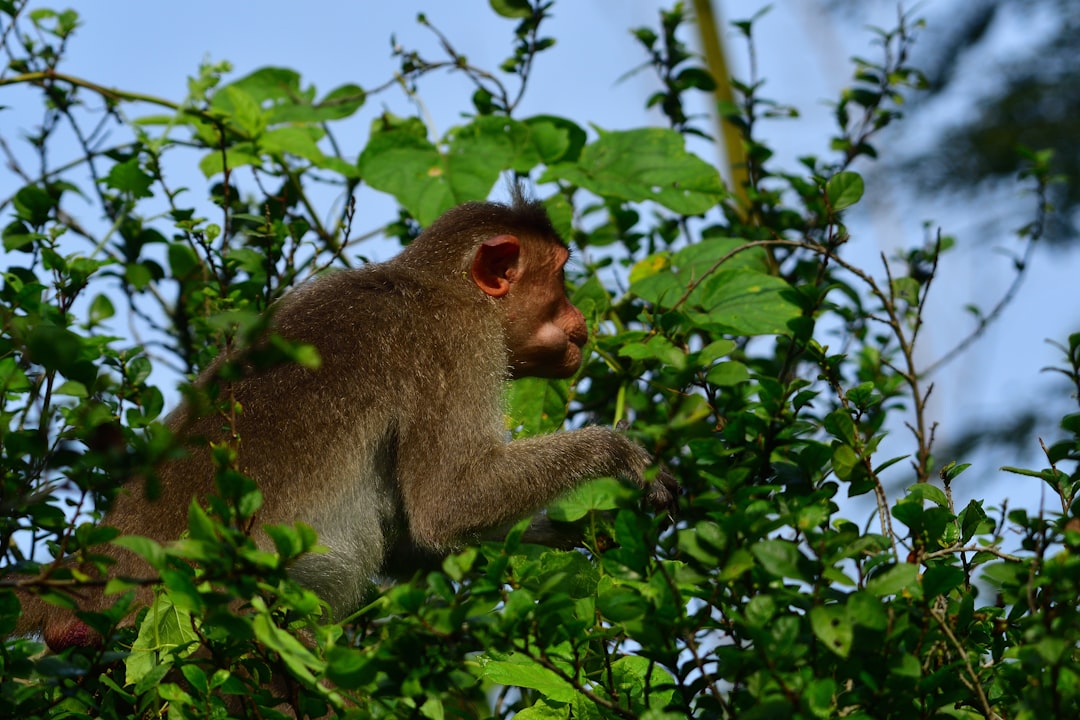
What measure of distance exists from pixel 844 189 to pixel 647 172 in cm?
149

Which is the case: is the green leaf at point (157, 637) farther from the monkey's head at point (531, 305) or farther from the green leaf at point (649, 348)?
the monkey's head at point (531, 305)

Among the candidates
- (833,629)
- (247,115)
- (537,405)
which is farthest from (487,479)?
(833,629)

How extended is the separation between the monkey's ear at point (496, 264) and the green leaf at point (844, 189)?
4.96 ft

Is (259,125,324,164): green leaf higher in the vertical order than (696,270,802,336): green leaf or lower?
higher

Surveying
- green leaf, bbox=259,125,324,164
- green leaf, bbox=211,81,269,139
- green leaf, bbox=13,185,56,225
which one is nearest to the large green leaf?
green leaf, bbox=259,125,324,164

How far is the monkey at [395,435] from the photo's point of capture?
3.96 metres

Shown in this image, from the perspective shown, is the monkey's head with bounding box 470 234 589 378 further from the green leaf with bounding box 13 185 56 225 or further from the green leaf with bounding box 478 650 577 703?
the green leaf with bounding box 478 650 577 703

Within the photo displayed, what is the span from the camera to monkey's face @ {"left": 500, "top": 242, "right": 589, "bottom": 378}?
4.75 m

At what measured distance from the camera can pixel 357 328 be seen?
4277 millimetres

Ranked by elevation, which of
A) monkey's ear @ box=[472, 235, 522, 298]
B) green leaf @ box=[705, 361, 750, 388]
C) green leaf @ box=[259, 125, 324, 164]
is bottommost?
green leaf @ box=[705, 361, 750, 388]

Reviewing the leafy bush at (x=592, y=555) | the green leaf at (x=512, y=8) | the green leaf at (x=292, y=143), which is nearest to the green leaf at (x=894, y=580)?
the leafy bush at (x=592, y=555)

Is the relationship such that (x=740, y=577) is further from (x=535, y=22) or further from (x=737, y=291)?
(x=535, y=22)

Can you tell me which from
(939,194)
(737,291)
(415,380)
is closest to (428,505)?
(415,380)

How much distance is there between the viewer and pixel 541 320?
483 cm
